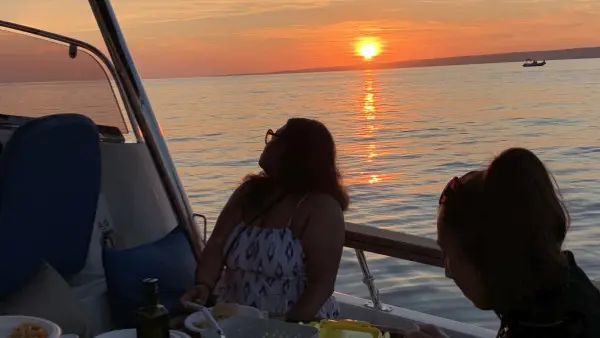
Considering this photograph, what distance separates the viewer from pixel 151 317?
164cm

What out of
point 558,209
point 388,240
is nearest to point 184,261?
point 388,240

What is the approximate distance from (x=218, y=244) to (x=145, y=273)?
0.84ft

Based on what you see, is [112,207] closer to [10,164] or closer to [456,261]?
[10,164]

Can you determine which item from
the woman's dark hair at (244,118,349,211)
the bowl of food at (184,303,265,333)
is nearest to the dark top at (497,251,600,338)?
the bowl of food at (184,303,265,333)

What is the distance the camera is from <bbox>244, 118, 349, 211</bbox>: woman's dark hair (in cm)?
261

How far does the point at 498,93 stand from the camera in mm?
27047

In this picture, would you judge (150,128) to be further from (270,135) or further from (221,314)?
(221,314)

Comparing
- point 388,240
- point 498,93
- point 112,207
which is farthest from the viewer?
point 498,93

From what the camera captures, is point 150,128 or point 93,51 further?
point 93,51

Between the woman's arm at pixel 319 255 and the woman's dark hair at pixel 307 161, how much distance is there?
69 millimetres

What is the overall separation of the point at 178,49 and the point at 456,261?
6.13m

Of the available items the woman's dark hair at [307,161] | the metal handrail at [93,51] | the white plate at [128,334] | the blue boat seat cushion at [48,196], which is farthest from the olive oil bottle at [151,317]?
the metal handrail at [93,51]

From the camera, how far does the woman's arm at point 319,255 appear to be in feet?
8.18

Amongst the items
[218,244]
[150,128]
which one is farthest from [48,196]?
[150,128]
